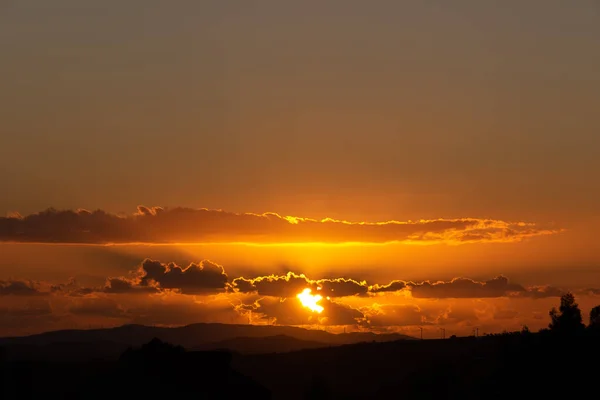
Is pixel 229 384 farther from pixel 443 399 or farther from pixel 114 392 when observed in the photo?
pixel 443 399

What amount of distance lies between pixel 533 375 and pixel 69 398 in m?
77.8

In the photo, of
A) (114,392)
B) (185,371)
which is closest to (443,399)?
(185,371)

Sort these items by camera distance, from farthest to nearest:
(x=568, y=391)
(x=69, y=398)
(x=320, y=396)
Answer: (x=320, y=396) → (x=69, y=398) → (x=568, y=391)

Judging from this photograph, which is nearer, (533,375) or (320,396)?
(533,375)

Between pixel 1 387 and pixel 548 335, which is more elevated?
pixel 548 335

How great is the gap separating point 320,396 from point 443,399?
2446 centimetres

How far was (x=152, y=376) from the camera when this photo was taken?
166 metres

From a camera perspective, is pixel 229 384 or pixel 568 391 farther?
pixel 229 384

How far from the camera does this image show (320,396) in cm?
19600

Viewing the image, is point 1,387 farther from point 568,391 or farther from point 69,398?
point 568,391

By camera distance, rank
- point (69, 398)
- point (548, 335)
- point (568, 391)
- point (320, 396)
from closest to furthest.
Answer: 1. point (568, 391)
2. point (69, 398)
3. point (548, 335)
4. point (320, 396)

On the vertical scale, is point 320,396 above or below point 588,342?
below

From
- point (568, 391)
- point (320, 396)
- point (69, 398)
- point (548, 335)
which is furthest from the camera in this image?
point (320, 396)

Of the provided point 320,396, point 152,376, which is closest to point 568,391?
point 320,396
